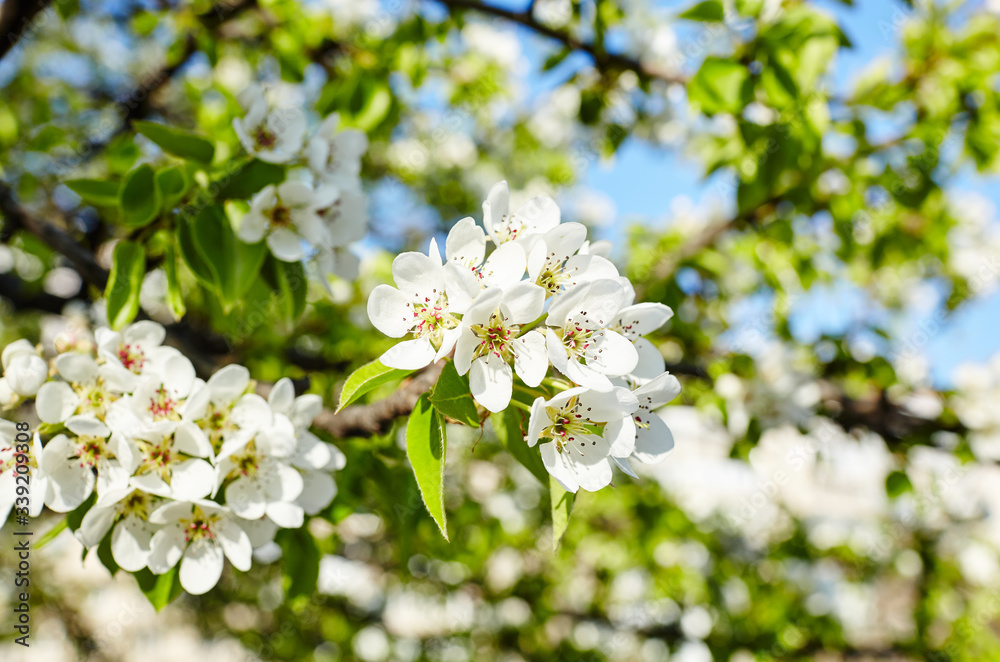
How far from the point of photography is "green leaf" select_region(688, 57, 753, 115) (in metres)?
1.69

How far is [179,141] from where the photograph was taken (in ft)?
4.56

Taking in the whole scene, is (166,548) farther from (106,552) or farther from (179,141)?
(179,141)

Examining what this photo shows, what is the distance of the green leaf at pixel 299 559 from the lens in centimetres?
140

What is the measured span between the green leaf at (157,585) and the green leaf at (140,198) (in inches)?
28.3

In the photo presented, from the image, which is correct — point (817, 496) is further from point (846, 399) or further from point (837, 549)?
point (846, 399)

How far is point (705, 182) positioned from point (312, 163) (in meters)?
1.61

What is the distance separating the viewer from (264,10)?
2449 mm

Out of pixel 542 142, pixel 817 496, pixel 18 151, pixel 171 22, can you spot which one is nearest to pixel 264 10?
pixel 171 22

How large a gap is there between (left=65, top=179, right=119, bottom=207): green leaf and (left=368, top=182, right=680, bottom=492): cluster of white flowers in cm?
87

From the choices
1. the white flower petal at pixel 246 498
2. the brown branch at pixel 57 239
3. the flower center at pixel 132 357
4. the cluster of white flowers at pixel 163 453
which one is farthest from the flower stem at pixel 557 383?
the brown branch at pixel 57 239

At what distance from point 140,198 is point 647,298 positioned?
1.86 m

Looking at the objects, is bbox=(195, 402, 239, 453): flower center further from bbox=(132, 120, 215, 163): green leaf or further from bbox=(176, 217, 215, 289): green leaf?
bbox=(132, 120, 215, 163): green leaf

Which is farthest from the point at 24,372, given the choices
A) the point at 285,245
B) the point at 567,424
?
the point at 567,424

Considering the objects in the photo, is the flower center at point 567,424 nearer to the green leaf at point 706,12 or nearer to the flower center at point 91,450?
the flower center at point 91,450
